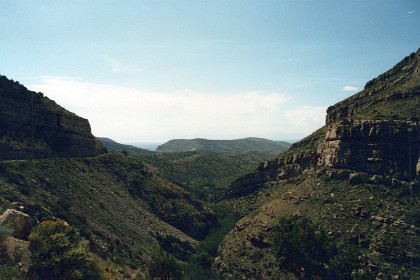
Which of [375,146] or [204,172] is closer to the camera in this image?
[375,146]

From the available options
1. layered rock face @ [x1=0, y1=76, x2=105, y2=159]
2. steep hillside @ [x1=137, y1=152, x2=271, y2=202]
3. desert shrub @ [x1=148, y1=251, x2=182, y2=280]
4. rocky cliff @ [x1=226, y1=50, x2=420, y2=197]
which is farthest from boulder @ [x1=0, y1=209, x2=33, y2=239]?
steep hillside @ [x1=137, y1=152, x2=271, y2=202]

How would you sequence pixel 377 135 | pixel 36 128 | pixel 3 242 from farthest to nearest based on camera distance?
pixel 36 128
pixel 377 135
pixel 3 242

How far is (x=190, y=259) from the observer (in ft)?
212

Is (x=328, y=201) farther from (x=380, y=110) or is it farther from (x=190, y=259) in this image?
(x=190, y=259)

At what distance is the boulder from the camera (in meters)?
34.3

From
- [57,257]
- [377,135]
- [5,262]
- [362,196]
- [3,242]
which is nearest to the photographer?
[5,262]

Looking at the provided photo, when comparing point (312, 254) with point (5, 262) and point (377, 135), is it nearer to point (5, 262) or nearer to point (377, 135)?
point (377, 135)

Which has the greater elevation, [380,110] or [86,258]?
[380,110]

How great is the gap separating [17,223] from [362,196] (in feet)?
180

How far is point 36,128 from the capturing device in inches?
2857

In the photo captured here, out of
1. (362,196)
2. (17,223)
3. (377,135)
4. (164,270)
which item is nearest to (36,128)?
(17,223)

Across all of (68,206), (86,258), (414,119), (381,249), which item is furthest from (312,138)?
(86,258)

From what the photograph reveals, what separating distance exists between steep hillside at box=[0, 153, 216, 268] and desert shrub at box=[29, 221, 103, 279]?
942 centimetres

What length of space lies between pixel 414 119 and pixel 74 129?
245ft
